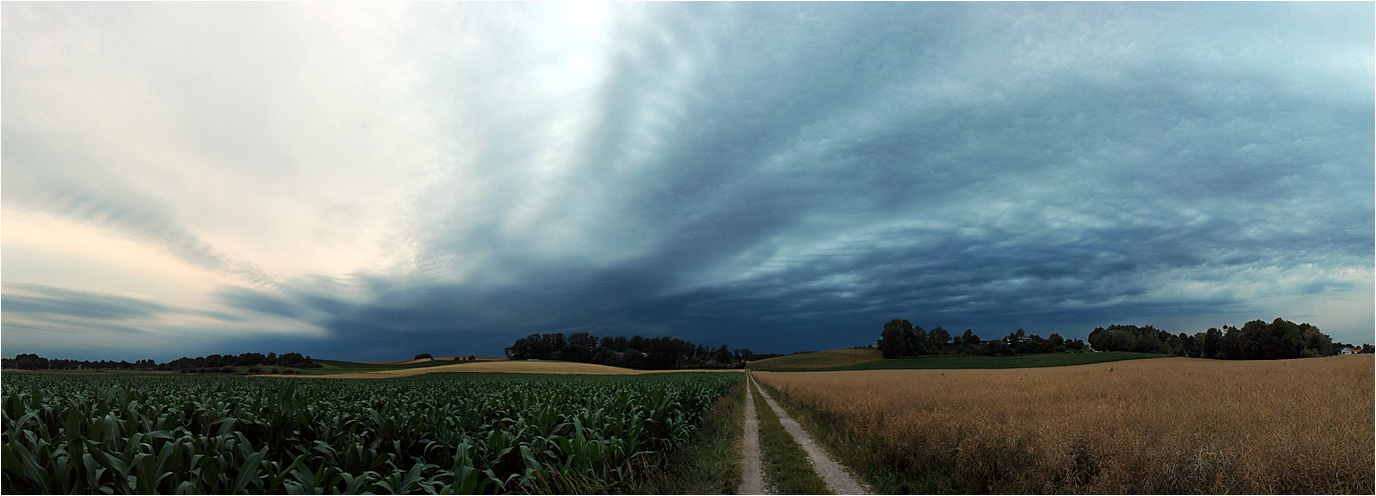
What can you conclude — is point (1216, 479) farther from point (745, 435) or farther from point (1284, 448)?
point (745, 435)

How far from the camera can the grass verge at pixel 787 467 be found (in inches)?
398

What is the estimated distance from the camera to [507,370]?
87.6 m

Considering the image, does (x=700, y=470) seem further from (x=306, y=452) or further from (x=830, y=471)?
(x=306, y=452)

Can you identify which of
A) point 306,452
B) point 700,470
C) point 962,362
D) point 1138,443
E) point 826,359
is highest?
point 306,452

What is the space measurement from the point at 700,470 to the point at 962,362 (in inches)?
4828

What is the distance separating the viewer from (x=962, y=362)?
114 meters

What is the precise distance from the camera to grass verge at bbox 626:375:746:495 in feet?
32.0

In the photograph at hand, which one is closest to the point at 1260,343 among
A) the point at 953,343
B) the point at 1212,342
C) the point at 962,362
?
the point at 1212,342

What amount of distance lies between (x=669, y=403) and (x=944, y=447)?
22.4ft

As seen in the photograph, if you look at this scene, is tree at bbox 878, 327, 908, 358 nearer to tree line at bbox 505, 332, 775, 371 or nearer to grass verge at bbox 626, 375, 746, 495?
tree line at bbox 505, 332, 775, 371

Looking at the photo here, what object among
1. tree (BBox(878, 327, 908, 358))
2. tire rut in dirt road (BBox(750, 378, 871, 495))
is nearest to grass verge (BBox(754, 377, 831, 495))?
tire rut in dirt road (BBox(750, 378, 871, 495))

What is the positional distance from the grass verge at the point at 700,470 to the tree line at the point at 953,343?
139 m

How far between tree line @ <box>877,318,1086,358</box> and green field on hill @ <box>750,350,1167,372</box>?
6.49 m

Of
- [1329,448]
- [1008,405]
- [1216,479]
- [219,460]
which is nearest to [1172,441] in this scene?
[1216,479]
